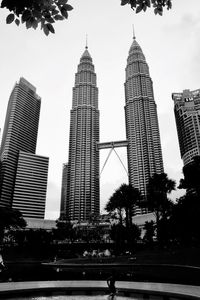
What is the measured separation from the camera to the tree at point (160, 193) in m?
54.7

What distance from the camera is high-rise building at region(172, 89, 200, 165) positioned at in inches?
6629

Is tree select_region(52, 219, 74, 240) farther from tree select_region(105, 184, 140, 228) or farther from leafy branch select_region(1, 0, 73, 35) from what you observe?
leafy branch select_region(1, 0, 73, 35)

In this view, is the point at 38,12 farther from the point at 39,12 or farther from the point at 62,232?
the point at 62,232

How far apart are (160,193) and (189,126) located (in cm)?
13310

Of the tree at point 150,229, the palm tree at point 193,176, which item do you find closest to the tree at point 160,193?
the palm tree at point 193,176

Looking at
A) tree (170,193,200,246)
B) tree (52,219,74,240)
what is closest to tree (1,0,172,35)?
tree (170,193,200,246)

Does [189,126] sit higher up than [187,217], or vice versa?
[189,126]

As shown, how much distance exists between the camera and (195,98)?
195 meters

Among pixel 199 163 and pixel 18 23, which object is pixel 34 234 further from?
pixel 18 23

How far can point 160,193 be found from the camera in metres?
55.1

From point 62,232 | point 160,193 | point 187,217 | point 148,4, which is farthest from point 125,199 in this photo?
point 148,4

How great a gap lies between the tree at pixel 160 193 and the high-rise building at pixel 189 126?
117867 millimetres

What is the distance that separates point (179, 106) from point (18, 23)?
203 m

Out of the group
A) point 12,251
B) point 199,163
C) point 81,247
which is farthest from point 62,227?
point 199,163
